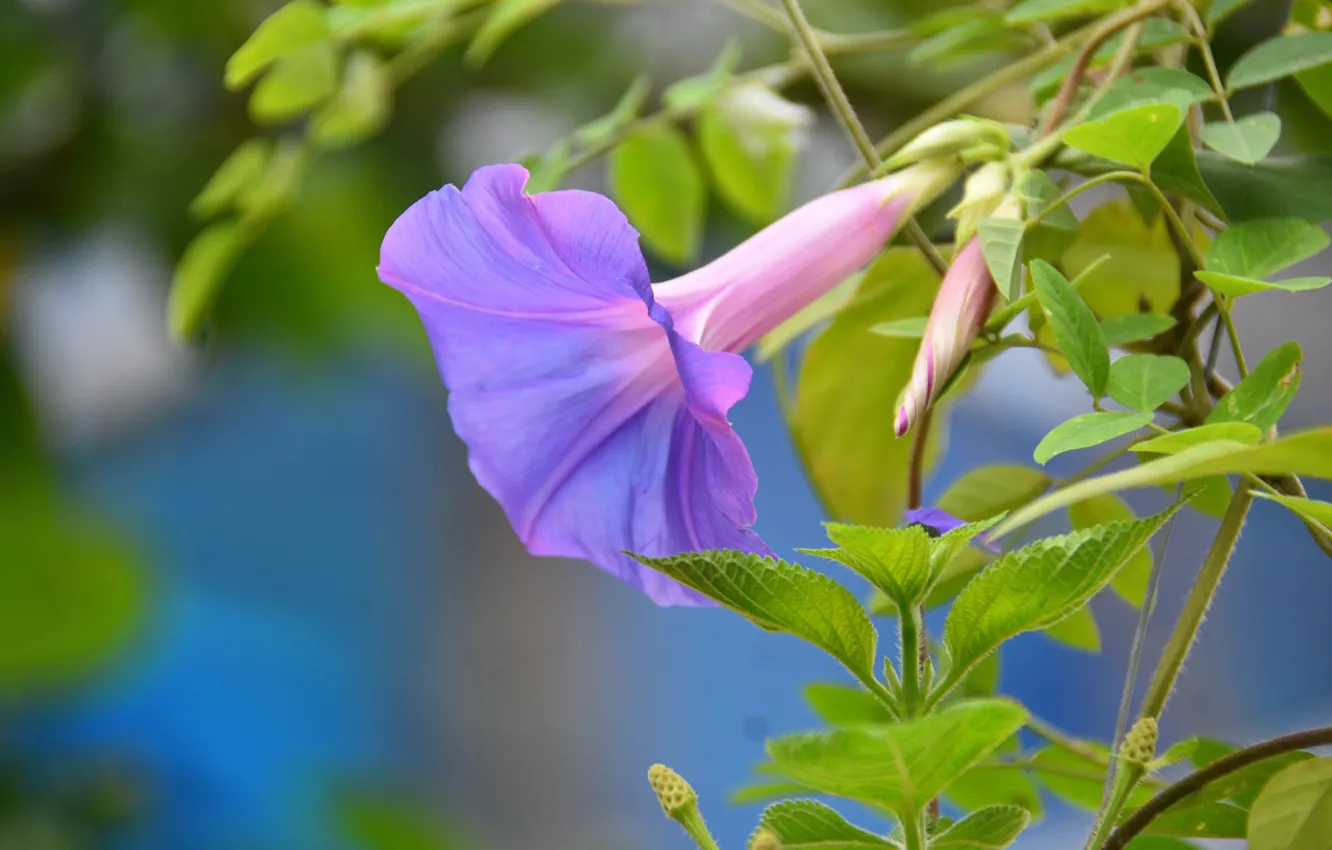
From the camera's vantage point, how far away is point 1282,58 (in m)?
0.23

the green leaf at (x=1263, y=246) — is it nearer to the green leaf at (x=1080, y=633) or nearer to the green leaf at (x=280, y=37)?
the green leaf at (x=1080, y=633)

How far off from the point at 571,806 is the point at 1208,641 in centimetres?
92

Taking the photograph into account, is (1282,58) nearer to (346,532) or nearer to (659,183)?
(659,183)

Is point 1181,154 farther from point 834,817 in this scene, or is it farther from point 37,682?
point 37,682

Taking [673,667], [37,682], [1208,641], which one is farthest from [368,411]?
[1208,641]

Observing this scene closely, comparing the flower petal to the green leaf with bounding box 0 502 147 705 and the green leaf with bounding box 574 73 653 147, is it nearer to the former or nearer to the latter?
the green leaf with bounding box 574 73 653 147

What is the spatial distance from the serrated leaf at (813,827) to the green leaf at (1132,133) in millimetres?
119

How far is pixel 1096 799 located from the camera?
0.93 feet

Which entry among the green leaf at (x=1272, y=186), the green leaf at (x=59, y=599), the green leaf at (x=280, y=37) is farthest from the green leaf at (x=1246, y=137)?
the green leaf at (x=59, y=599)

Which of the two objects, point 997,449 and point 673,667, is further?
point 673,667

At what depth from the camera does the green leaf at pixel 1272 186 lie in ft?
0.73

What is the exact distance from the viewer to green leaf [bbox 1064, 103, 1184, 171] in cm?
19

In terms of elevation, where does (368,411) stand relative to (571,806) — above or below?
above

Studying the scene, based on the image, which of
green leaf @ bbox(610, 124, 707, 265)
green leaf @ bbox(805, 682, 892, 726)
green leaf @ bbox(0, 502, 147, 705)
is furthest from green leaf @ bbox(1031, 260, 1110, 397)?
green leaf @ bbox(0, 502, 147, 705)
